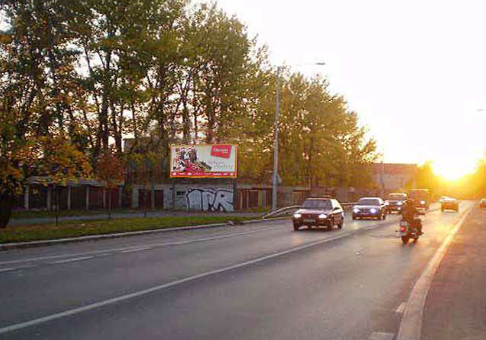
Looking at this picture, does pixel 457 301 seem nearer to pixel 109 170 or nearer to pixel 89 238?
pixel 89 238

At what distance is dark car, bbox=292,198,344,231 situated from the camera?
1029 inches

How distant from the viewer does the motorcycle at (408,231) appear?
66.4ft

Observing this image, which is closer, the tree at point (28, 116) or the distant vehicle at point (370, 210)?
the tree at point (28, 116)

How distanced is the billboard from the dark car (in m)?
15.7

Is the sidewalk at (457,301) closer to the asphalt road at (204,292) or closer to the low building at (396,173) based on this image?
the asphalt road at (204,292)

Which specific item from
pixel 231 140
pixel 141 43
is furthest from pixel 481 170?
pixel 141 43

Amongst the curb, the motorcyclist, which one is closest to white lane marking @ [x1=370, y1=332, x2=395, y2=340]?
the curb

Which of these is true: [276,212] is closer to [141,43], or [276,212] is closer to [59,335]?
[141,43]

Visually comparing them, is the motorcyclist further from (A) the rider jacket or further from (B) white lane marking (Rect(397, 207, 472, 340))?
(B) white lane marking (Rect(397, 207, 472, 340))

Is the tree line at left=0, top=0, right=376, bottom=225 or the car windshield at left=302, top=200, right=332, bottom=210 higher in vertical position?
the tree line at left=0, top=0, right=376, bottom=225

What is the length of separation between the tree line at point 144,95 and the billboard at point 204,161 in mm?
1931

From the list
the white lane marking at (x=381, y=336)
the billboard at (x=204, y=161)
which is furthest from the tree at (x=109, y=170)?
the white lane marking at (x=381, y=336)

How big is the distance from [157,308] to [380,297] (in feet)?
12.3

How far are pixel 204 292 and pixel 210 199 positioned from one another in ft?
122
